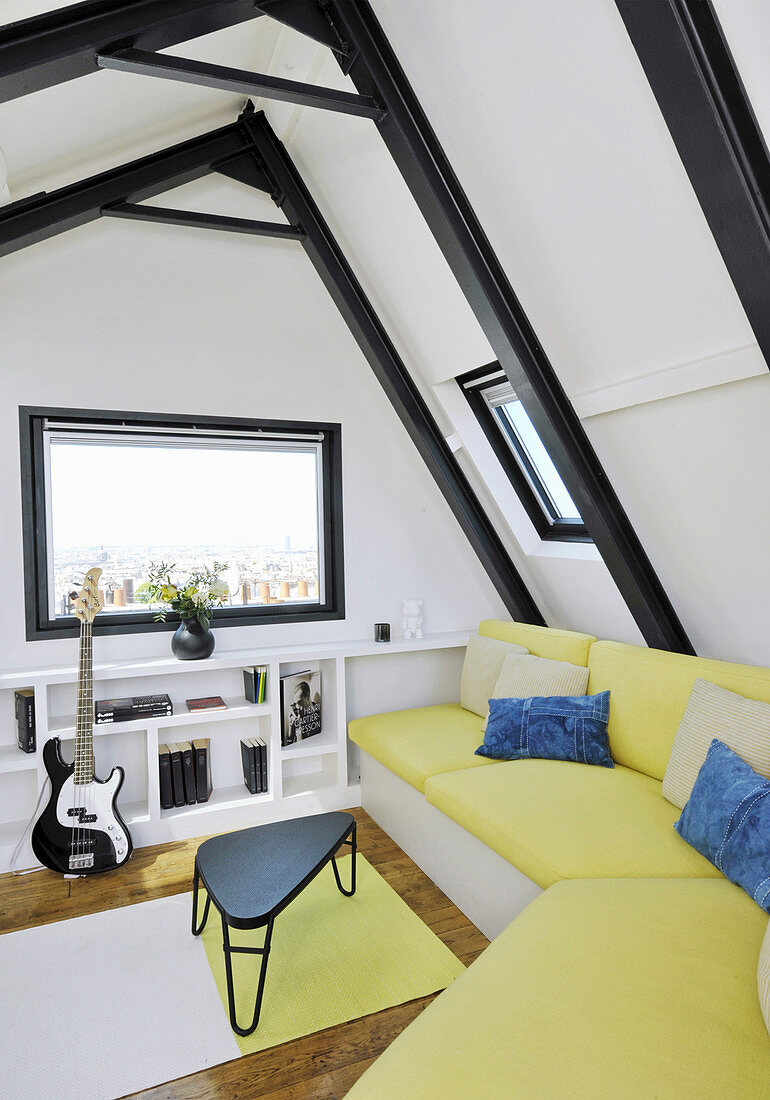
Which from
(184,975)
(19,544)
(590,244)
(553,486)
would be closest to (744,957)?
(184,975)

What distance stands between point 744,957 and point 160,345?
124 inches

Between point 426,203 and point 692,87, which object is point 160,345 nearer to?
point 426,203

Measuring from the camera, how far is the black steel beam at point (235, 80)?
1.88 m

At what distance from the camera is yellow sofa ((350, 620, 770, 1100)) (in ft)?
4.11

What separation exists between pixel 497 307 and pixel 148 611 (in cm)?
212

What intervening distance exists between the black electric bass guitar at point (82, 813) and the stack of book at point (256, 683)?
693 mm

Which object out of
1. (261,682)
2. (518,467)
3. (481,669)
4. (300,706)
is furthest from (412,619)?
(518,467)

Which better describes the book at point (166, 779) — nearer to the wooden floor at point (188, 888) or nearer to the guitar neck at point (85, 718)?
the wooden floor at point (188, 888)

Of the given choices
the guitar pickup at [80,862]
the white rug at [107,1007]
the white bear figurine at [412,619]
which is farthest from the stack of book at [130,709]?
the white bear figurine at [412,619]

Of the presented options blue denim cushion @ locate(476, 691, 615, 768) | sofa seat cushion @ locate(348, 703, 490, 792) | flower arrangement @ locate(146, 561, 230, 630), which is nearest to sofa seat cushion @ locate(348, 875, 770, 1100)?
blue denim cushion @ locate(476, 691, 615, 768)

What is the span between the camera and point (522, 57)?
6.05 ft

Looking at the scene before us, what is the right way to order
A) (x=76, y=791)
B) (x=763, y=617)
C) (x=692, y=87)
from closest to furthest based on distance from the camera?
1. (x=692, y=87)
2. (x=763, y=617)
3. (x=76, y=791)

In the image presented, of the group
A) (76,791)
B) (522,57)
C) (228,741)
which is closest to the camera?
(522,57)

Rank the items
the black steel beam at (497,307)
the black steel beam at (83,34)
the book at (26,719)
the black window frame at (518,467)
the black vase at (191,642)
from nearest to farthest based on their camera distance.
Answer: the black steel beam at (83,34) → the black steel beam at (497,307) → the book at (26,719) → the black vase at (191,642) → the black window frame at (518,467)
